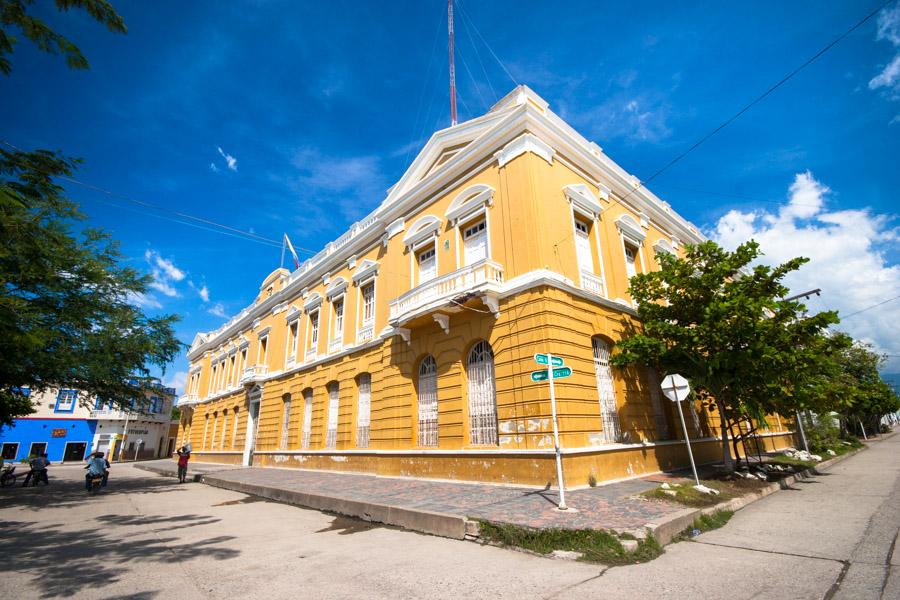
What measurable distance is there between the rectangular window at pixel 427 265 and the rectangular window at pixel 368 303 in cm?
338

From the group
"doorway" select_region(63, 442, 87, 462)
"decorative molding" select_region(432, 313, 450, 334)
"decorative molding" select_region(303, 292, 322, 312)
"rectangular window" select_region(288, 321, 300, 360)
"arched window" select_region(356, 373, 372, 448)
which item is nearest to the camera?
"decorative molding" select_region(432, 313, 450, 334)

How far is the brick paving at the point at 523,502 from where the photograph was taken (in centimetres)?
623

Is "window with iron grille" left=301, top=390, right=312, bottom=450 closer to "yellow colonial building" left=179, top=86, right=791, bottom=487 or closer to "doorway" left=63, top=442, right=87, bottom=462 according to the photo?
"yellow colonial building" left=179, top=86, right=791, bottom=487

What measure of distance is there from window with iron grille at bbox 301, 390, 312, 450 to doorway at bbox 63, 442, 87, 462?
32947 mm

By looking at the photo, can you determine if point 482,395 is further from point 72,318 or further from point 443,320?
point 72,318

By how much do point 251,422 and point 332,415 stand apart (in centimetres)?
1012

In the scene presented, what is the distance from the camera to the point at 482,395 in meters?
11.5

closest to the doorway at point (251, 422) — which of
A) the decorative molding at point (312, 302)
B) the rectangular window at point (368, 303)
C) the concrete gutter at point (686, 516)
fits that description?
the decorative molding at point (312, 302)

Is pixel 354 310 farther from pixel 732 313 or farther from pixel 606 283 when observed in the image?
pixel 732 313

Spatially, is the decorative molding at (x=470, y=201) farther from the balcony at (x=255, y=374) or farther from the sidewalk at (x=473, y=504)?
the balcony at (x=255, y=374)

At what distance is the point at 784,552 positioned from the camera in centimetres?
507

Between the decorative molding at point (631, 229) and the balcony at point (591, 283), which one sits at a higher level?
the decorative molding at point (631, 229)

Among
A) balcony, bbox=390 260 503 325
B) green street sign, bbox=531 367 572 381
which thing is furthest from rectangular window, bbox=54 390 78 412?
green street sign, bbox=531 367 572 381

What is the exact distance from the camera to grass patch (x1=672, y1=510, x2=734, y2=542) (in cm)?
602
